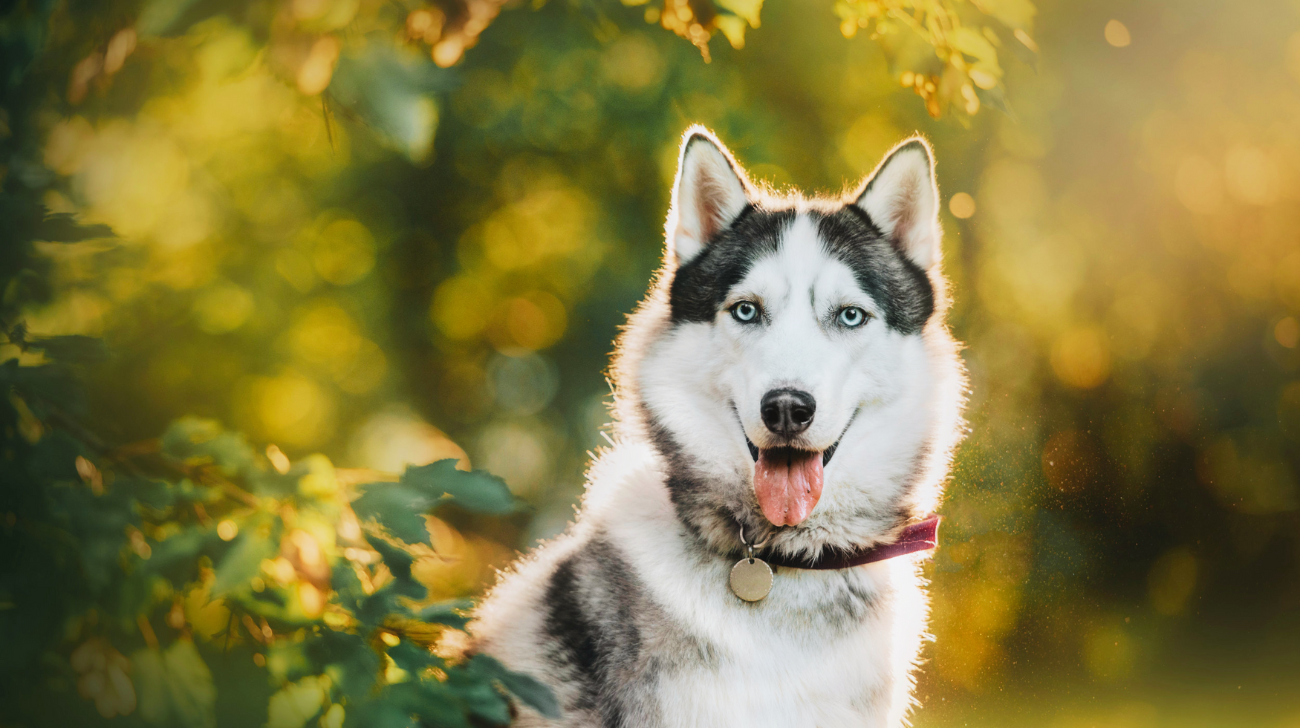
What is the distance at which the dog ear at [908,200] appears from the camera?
1.70 m

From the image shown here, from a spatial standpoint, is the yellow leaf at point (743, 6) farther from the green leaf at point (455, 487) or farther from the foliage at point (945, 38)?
the green leaf at point (455, 487)

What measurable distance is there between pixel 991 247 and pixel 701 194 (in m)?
1.43

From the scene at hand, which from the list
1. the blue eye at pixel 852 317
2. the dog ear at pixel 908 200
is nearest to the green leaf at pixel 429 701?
the blue eye at pixel 852 317

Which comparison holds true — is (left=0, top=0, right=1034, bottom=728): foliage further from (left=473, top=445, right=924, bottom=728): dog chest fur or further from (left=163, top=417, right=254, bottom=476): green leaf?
(left=473, top=445, right=924, bottom=728): dog chest fur

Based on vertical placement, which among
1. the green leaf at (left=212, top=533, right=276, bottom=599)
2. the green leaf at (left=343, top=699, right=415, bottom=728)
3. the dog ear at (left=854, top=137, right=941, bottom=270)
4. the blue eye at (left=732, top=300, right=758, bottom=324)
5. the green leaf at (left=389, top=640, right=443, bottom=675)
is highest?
the dog ear at (left=854, top=137, right=941, bottom=270)

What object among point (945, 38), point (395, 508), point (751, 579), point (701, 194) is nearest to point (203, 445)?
point (395, 508)

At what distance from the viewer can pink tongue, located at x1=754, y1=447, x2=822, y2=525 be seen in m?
1.58

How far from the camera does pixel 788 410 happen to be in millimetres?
Answer: 1460

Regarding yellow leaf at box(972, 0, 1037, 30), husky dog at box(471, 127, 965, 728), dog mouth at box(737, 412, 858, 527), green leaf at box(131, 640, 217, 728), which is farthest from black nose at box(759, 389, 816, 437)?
yellow leaf at box(972, 0, 1037, 30)

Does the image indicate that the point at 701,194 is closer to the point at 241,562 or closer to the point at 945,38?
the point at 945,38

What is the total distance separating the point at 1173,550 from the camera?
2623mm

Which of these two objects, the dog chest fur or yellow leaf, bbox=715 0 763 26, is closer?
the dog chest fur

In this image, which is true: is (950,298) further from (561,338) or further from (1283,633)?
(1283,633)

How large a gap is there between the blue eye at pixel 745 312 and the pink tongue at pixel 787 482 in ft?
0.95
